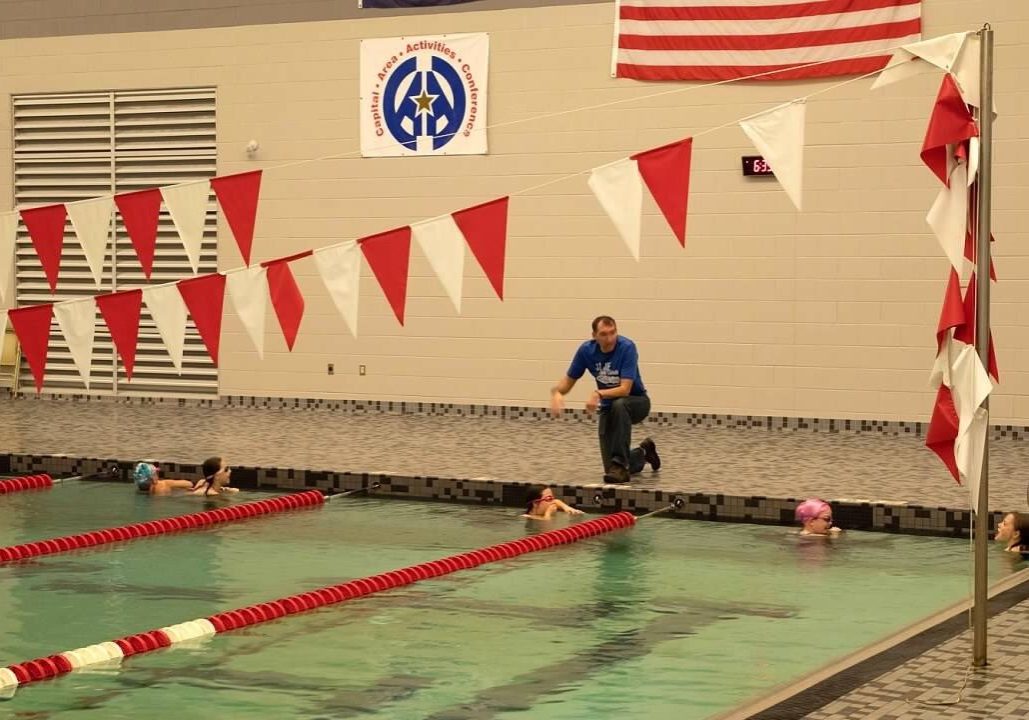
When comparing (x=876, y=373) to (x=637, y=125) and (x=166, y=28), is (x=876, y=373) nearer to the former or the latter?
(x=637, y=125)

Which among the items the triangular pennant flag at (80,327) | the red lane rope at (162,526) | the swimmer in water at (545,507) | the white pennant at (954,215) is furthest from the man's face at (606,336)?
the white pennant at (954,215)

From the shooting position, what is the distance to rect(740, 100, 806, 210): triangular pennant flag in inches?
271

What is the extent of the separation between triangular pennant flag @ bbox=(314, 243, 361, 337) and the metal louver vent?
7.16m

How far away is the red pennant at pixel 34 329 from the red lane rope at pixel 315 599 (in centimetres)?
226

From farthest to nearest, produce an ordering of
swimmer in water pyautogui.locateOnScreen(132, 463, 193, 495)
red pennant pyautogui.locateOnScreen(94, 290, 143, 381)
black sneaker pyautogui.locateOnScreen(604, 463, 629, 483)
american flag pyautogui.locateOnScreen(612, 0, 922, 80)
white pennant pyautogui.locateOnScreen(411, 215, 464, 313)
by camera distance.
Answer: american flag pyautogui.locateOnScreen(612, 0, 922, 80), swimmer in water pyautogui.locateOnScreen(132, 463, 193, 495), black sneaker pyautogui.locateOnScreen(604, 463, 629, 483), red pennant pyautogui.locateOnScreen(94, 290, 143, 381), white pennant pyautogui.locateOnScreen(411, 215, 464, 313)

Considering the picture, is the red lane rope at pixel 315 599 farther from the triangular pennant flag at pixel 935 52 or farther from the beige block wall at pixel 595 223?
the beige block wall at pixel 595 223

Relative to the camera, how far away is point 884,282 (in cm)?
1300

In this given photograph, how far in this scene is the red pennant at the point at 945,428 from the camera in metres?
5.82

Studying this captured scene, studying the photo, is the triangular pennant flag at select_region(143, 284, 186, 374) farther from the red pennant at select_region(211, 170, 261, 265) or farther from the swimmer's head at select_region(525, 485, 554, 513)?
the swimmer's head at select_region(525, 485, 554, 513)

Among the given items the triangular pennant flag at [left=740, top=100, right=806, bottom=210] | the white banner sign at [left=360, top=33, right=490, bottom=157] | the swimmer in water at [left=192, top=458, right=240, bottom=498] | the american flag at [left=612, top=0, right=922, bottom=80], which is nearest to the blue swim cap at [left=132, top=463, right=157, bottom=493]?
the swimmer in water at [left=192, top=458, right=240, bottom=498]

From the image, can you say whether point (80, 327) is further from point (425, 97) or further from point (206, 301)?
point (425, 97)

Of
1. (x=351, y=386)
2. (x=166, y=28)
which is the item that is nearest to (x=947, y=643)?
(x=351, y=386)

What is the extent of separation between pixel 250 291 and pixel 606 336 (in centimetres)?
276

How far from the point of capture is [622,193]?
7.64 meters
